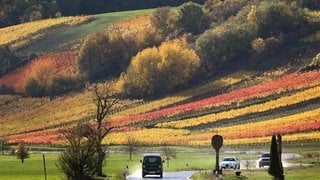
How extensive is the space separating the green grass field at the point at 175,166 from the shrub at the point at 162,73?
4799 cm

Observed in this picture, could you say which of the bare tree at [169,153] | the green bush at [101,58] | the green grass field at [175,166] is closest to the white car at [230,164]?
the green grass field at [175,166]

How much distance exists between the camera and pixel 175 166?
9138 cm

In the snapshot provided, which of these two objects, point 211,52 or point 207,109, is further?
point 211,52

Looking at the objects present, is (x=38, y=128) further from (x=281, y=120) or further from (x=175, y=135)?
(x=281, y=120)

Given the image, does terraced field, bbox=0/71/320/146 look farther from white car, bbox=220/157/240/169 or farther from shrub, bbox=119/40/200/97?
white car, bbox=220/157/240/169

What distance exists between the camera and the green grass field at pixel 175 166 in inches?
2680

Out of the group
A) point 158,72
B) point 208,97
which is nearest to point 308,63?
Result: point 208,97

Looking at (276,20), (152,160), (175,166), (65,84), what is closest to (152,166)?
(152,160)

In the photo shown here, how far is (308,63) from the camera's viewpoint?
15900cm

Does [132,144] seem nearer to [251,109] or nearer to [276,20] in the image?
[251,109]

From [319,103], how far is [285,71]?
85.6 feet

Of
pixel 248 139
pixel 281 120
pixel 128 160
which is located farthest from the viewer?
pixel 281 120

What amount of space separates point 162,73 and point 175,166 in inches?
3270

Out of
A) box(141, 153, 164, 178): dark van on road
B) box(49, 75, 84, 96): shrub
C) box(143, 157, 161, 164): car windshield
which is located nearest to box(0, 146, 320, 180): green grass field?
box(141, 153, 164, 178): dark van on road
